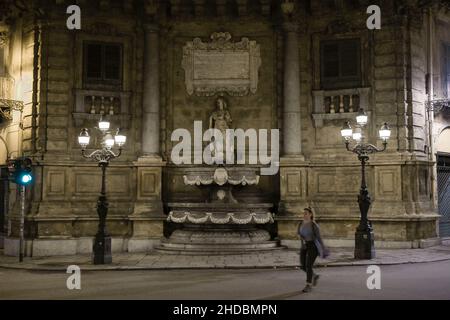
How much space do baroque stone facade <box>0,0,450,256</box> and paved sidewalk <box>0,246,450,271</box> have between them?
1142 mm

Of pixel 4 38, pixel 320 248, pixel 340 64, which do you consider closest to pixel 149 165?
pixel 4 38

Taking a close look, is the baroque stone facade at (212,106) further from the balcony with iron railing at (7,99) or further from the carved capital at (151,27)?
the balcony with iron railing at (7,99)

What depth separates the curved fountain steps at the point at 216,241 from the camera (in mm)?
17688

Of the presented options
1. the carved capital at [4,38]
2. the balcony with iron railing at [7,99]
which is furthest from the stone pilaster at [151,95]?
the carved capital at [4,38]

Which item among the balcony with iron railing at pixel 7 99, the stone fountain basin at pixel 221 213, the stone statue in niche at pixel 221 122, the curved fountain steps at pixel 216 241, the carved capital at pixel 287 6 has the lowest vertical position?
the curved fountain steps at pixel 216 241

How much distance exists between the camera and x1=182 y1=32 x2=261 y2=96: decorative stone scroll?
68.1ft

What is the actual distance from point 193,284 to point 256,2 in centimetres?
1169

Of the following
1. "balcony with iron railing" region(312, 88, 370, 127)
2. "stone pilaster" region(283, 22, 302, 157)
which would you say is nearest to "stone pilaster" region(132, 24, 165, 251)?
"stone pilaster" region(283, 22, 302, 157)

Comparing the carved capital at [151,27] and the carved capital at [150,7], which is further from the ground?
the carved capital at [150,7]

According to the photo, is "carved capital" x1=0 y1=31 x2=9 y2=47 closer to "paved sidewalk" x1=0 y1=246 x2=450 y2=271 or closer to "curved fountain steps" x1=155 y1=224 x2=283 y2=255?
"paved sidewalk" x1=0 y1=246 x2=450 y2=271

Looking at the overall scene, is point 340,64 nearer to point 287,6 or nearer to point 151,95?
point 287,6

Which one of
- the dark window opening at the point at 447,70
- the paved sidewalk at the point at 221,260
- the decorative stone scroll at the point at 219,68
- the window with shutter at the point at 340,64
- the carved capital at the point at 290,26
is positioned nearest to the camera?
the paved sidewalk at the point at 221,260

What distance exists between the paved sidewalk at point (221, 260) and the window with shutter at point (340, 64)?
5.77 meters
